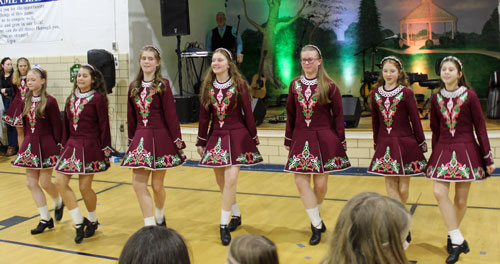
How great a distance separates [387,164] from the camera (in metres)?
3.86

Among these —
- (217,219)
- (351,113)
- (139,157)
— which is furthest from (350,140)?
(139,157)

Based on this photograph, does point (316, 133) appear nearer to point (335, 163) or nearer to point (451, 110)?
point (335, 163)

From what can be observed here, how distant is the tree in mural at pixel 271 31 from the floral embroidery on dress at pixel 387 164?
7.36 metres

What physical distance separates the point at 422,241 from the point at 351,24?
725cm

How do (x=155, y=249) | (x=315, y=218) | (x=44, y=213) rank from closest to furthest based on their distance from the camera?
(x=155, y=249), (x=315, y=218), (x=44, y=213)

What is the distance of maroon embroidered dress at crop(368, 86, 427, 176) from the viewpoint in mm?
3842

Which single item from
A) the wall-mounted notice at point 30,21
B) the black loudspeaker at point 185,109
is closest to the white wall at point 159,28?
the black loudspeaker at point 185,109

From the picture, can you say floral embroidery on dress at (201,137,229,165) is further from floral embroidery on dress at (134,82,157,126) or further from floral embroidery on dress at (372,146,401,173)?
floral embroidery on dress at (372,146,401,173)

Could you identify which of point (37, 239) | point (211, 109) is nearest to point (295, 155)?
point (211, 109)

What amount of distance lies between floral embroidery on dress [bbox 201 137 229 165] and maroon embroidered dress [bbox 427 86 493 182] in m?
1.50

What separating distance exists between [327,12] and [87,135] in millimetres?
7430

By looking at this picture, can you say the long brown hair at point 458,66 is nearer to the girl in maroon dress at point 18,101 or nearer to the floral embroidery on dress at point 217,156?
the floral embroidery on dress at point 217,156

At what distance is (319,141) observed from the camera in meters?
4.07

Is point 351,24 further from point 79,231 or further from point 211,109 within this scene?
point 79,231
